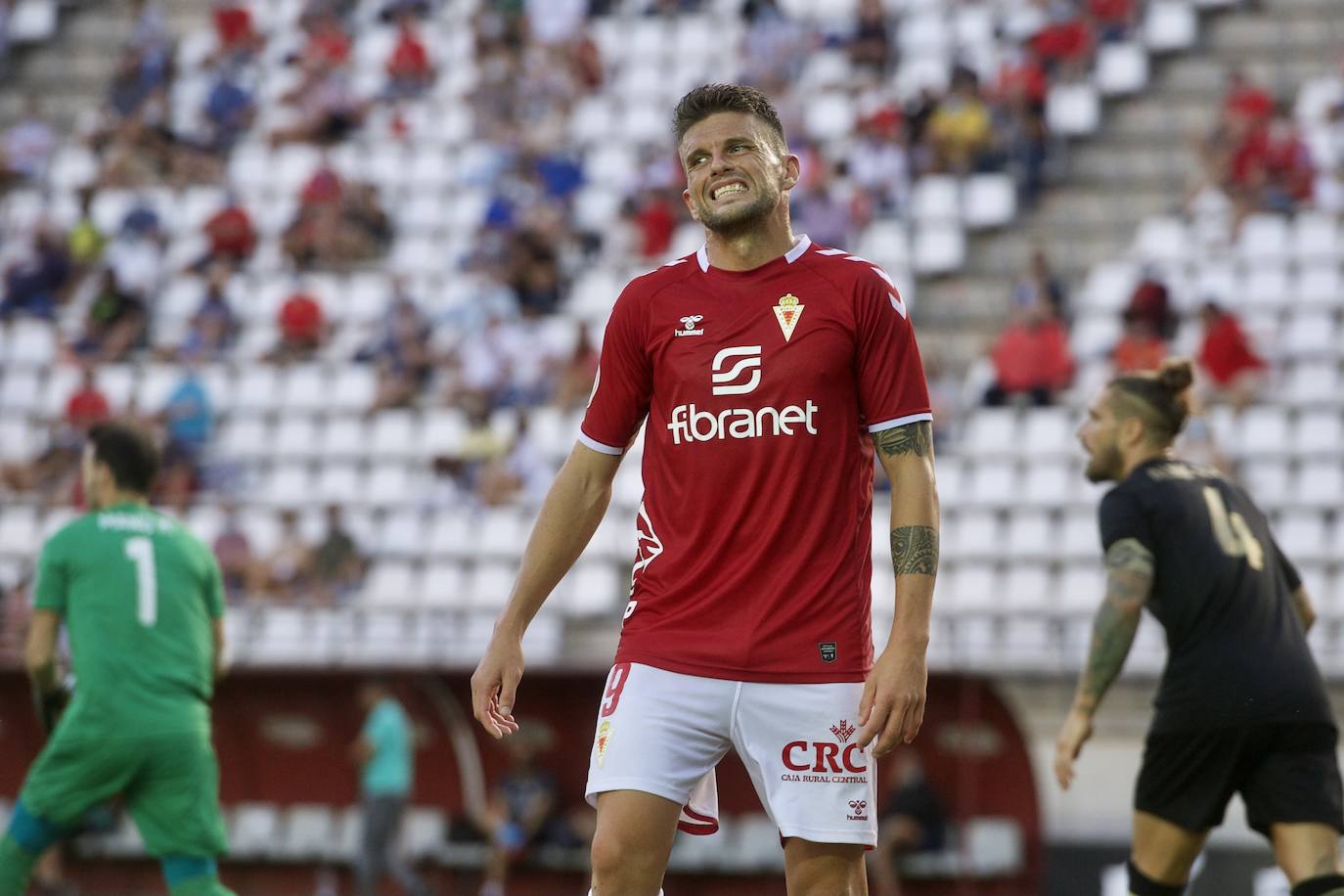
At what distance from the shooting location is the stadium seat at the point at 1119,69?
18797 millimetres

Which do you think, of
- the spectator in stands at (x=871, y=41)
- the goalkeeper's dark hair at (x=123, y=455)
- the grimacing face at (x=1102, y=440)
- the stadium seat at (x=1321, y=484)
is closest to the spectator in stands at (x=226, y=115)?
the spectator in stands at (x=871, y=41)

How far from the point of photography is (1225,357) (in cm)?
1563

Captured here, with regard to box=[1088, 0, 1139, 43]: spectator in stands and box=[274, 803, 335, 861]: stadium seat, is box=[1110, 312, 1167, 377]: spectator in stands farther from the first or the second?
box=[274, 803, 335, 861]: stadium seat

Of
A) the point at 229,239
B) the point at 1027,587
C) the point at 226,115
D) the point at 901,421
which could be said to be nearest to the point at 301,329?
the point at 229,239

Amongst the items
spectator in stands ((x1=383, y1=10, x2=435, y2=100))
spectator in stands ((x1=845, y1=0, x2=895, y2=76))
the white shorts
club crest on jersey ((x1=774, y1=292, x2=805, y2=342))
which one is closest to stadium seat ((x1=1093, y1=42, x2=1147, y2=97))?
spectator in stands ((x1=845, y1=0, x2=895, y2=76))

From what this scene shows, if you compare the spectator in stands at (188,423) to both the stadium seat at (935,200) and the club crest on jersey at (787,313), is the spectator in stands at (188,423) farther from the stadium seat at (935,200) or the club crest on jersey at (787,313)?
the club crest on jersey at (787,313)

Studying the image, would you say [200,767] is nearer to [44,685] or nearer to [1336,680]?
[44,685]

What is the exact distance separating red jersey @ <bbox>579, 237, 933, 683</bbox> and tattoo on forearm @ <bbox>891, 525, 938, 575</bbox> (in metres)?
0.19

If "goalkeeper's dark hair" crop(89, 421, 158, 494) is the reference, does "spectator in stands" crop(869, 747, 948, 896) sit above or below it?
below

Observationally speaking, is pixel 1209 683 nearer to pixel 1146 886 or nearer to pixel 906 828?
pixel 1146 886

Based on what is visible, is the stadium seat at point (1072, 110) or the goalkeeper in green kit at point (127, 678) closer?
the goalkeeper in green kit at point (127, 678)

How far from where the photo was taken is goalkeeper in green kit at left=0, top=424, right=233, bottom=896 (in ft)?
24.2

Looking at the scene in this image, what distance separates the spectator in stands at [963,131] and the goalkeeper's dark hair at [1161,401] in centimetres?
1153

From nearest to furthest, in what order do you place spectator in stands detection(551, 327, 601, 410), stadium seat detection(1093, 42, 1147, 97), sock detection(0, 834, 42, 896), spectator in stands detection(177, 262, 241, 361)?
sock detection(0, 834, 42, 896) < spectator in stands detection(551, 327, 601, 410) < stadium seat detection(1093, 42, 1147, 97) < spectator in stands detection(177, 262, 241, 361)
